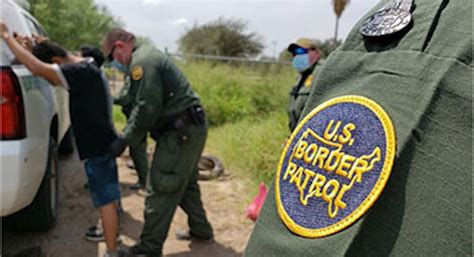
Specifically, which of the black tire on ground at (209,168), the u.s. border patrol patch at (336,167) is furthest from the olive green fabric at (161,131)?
the u.s. border patrol patch at (336,167)

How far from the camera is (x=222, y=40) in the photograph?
69.8ft

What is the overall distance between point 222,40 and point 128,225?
18.0 metres

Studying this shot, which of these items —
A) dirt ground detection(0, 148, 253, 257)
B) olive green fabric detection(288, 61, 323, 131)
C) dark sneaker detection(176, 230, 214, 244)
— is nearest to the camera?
dirt ground detection(0, 148, 253, 257)

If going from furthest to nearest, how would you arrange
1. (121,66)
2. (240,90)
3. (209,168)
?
(240,90)
(209,168)
(121,66)

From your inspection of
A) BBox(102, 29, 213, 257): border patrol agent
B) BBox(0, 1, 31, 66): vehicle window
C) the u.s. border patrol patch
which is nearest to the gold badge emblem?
BBox(102, 29, 213, 257): border patrol agent

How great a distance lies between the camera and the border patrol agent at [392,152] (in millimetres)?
486

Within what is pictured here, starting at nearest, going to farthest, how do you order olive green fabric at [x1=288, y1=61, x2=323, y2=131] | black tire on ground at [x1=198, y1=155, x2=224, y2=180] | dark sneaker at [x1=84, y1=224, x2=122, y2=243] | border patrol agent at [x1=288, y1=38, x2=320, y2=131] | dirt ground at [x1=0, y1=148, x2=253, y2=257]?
1. dirt ground at [x1=0, y1=148, x2=253, y2=257]
2. dark sneaker at [x1=84, y1=224, x2=122, y2=243]
3. olive green fabric at [x1=288, y1=61, x2=323, y2=131]
4. border patrol agent at [x1=288, y1=38, x2=320, y2=131]
5. black tire on ground at [x1=198, y1=155, x2=224, y2=180]

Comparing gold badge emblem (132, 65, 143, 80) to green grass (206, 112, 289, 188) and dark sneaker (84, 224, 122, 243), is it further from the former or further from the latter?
green grass (206, 112, 289, 188)

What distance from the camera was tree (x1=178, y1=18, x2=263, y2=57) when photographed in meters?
21.0

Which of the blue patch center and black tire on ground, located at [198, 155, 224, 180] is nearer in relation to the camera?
the blue patch center

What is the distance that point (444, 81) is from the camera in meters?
0.51

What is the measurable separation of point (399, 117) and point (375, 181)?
0.08 m

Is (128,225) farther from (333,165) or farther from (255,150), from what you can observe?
(333,165)

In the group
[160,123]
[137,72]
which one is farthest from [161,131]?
[137,72]
